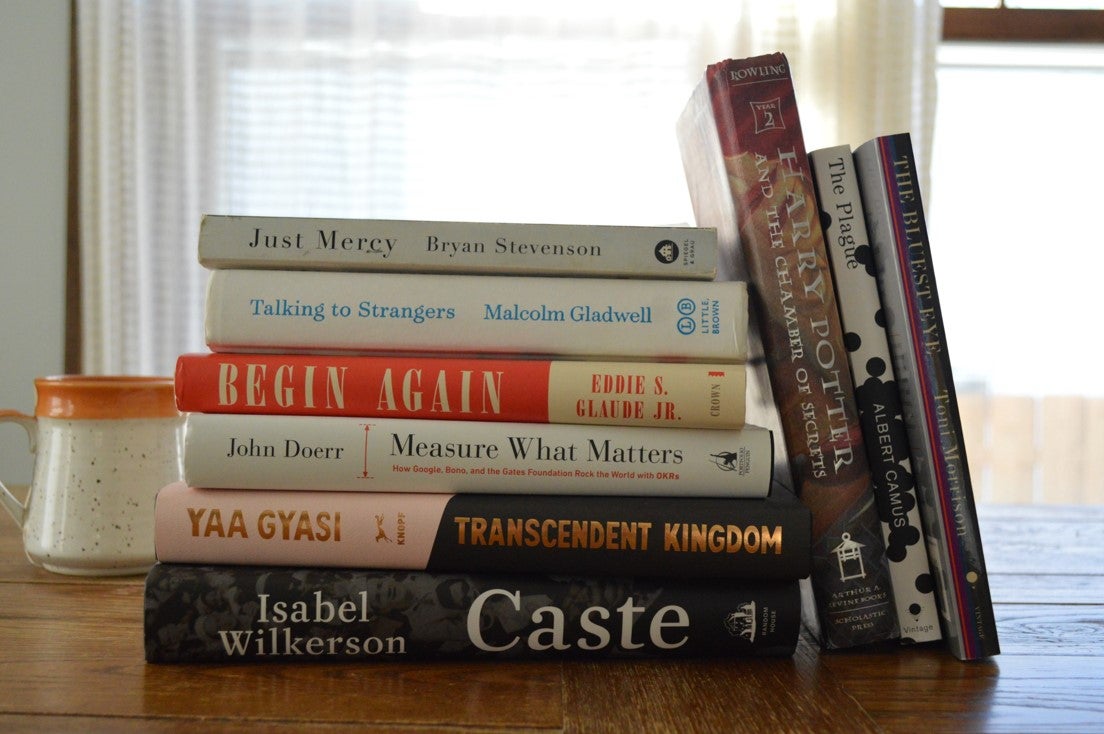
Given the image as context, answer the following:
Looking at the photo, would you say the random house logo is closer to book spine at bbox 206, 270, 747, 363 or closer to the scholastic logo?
book spine at bbox 206, 270, 747, 363

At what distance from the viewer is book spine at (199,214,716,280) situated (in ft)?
1.59

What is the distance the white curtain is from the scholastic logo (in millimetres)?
1901

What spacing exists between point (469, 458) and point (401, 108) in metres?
2.07

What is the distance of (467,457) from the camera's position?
1.54 ft

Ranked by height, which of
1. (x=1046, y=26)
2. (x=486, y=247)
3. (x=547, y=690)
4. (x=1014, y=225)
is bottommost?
(x=547, y=690)

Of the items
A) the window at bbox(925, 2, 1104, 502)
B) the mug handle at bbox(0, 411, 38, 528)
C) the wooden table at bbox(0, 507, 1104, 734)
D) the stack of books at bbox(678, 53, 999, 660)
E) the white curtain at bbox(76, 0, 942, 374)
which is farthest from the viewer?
the window at bbox(925, 2, 1104, 502)

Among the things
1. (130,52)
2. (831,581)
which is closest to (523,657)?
(831,581)

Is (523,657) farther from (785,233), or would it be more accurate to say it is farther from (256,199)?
(256,199)

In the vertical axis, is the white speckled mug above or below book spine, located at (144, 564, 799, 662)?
above

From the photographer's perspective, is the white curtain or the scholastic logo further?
the white curtain

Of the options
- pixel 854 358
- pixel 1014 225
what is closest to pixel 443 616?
pixel 854 358

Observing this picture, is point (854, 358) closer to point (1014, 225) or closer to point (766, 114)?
point (766, 114)

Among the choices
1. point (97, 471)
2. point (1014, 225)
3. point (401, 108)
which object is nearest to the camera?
point (97, 471)

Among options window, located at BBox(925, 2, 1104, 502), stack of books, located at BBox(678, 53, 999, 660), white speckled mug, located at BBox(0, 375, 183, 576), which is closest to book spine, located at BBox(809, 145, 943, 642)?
stack of books, located at BBox(678, 53, 999, 660)
